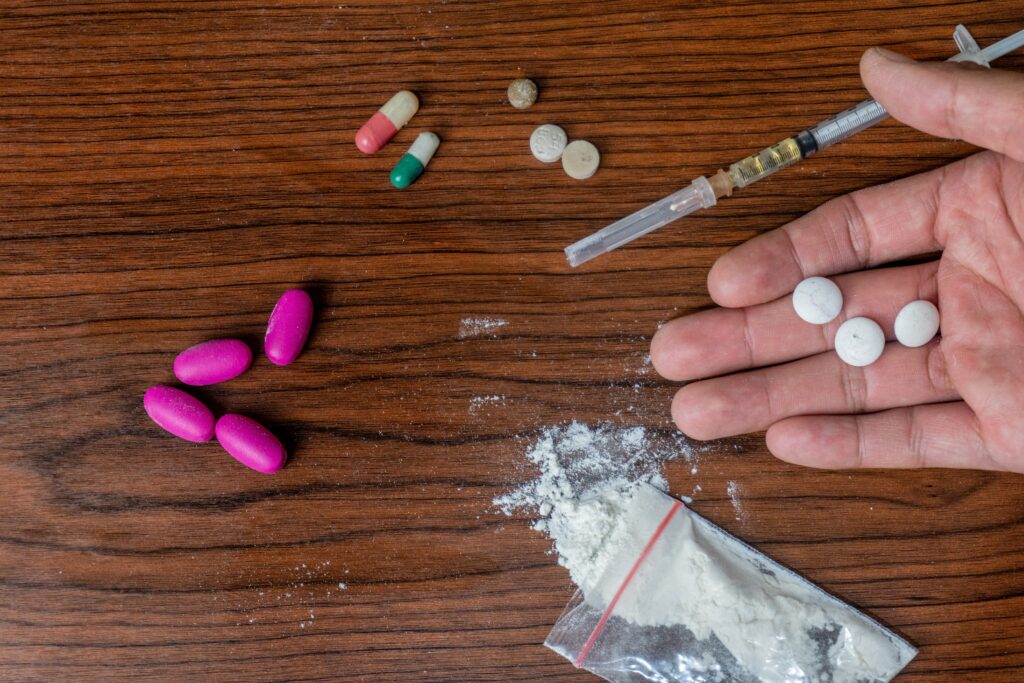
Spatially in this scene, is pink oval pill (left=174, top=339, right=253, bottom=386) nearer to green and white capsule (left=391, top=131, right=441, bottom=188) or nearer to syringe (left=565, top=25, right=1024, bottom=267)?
green and white capsule (left=391, top=131, right=441, bottom=188)

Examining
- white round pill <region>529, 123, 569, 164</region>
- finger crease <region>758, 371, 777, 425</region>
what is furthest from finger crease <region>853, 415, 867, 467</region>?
white round pill <region>529, 123, 569, 164</region>


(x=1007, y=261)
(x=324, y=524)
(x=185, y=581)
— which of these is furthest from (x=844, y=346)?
(x=185, y=581)

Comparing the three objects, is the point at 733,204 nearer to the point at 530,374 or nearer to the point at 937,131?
the point at 937,131

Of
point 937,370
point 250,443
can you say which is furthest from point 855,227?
point 250,443

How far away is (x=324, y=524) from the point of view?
4.21 feet

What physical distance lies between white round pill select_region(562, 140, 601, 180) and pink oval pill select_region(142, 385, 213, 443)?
0.71m

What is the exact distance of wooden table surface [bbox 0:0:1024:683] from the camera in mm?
1273

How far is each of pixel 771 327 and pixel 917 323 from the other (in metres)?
0.21

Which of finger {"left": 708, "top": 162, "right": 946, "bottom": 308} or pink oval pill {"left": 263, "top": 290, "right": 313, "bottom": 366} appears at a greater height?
finger {"left": 708, "top": 162, "right": 946, "bottom": 308}

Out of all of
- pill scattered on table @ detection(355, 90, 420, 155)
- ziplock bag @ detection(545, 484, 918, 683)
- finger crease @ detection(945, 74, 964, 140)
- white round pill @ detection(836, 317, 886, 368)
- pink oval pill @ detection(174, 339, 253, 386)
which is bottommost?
ziplock bag @ detection(545, 484, 918, 683)

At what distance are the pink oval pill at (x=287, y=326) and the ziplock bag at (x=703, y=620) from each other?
60 centimetres

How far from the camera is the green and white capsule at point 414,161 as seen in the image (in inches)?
A: 49.6

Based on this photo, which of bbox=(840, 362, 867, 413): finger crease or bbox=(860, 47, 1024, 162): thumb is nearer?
bbox=(860, 47, 1024, 162): thumb

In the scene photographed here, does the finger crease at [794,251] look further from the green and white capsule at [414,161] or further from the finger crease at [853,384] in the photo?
the green and white capsule at [414,161]
